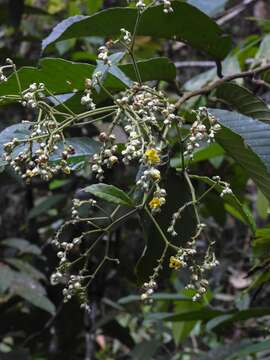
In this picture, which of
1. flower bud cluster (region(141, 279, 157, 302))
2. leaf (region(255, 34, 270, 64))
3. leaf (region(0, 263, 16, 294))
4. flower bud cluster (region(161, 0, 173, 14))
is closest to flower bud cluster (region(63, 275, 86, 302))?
flower bud cluster (region(141, 279, 157, 302))

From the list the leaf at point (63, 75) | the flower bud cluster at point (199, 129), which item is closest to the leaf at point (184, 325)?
the leaf at point (63, 75)

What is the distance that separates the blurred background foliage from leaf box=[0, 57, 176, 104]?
26 cm

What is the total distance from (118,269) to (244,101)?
932 millimetres

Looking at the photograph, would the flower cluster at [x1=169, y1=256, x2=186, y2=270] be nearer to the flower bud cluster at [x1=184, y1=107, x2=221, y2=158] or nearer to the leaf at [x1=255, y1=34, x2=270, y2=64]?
the flower bud cluster at [x1=184, y1=107, x2=221, y2=158]

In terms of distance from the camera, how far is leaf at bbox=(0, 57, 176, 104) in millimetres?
809

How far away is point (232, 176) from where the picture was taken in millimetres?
1456

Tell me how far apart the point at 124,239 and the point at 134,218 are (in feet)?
0.59

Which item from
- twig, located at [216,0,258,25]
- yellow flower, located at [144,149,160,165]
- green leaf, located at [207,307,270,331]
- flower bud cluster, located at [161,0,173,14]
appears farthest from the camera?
twig, located at [216,0,258,25]

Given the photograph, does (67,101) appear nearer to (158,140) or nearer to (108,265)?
(158,140)

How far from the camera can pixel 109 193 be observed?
68 centimetres

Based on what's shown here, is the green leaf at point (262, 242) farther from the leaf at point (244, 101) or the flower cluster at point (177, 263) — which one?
the flower cluster at point (177, 263)

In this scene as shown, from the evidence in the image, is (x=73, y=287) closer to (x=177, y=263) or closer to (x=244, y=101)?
(x=177, y=263)

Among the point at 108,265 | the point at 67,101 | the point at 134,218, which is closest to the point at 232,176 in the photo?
the point at 134,218

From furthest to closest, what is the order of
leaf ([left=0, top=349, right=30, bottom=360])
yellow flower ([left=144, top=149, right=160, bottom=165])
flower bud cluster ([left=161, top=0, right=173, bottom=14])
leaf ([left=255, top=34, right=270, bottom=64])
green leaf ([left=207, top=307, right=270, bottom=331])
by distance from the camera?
1. leaf ([left=0, top=349, right=30, bottom=360])
2. leaf ([left=255, top=34, right=270, bottom=64])
3. green leaf ([left=207, top=307, right=270, bottom=331])
4. flower bud cluster ([left=161, top=0, right=173, bottom=14])
5. yellow flower ([left=144, top=149, right=160, bottom=165])
